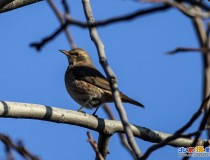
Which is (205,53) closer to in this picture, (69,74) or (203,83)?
(203,83)

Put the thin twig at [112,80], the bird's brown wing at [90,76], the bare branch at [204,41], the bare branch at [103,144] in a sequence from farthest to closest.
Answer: the bird's brown wing at [90,76]
the bare branch at [103,144]
the thin twig at [112,80]
the bare branch at [204,41]

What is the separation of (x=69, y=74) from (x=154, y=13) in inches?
307

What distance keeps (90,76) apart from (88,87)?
387mm

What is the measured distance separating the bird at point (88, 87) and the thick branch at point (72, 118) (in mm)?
2690

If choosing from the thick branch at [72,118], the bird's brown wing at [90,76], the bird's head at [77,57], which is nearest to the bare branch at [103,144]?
the thick branch at [72,118]

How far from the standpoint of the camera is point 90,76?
30.1 feet

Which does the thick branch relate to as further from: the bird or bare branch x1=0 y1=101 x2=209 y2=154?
the bird

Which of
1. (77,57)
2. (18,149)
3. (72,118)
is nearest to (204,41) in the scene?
(18,149)

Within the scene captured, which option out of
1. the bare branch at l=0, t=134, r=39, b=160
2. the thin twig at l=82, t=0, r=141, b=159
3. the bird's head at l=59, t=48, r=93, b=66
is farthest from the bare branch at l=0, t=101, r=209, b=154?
the bird's head at l=59, t=48, r=93, b=66

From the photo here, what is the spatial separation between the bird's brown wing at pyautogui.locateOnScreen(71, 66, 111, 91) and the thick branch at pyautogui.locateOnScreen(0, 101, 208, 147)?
11.0 ft

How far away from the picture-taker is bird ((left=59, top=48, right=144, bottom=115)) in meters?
8.36

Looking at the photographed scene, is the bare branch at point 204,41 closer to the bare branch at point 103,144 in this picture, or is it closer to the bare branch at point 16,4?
the bare branch at point 103,144

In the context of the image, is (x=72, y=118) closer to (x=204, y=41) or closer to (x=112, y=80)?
(x=112, y=80)

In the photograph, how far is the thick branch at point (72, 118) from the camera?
4742mm
